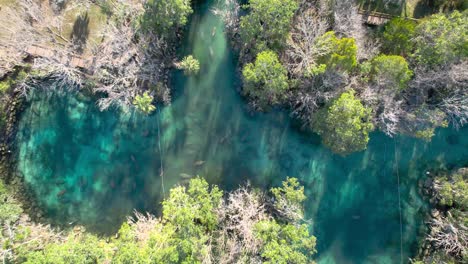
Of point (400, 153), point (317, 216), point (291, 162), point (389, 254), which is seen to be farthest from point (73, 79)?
point (389, 254)

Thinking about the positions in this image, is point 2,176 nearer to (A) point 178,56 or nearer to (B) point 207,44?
(A) point 178,56

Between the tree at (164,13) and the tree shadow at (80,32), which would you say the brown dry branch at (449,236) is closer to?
the tree at (164,13)

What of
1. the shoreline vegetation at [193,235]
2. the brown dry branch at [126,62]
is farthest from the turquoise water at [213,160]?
the shoreline vegetation at [193,235]

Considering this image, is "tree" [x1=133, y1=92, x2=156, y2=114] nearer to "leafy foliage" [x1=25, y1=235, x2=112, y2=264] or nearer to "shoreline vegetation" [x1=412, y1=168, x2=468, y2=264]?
"leafy foliage" [x1=25, y1=235, x2=112, y2=264]

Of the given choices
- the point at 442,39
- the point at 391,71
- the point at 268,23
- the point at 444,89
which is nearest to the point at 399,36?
the point at 442,39

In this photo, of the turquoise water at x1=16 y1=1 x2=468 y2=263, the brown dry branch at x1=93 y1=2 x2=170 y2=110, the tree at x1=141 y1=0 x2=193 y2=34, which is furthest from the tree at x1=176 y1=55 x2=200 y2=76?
the tree at x1=141 y1=0 x2=193 y2=34

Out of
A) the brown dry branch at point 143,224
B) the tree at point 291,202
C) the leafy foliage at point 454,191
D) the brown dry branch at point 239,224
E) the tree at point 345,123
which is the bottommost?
the brown dry branch at point 143,224
